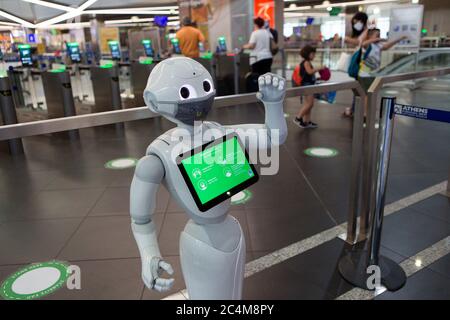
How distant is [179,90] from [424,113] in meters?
2.02

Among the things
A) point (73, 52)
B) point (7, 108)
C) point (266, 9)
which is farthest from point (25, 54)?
point (266, 9)

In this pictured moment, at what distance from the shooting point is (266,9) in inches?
362

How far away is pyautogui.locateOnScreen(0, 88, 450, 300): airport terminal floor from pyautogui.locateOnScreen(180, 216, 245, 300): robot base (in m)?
0.71

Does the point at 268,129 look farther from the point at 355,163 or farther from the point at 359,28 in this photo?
the point at 359,28

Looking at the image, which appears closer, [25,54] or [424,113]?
[424,113]

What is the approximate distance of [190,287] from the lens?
1543 millimetres

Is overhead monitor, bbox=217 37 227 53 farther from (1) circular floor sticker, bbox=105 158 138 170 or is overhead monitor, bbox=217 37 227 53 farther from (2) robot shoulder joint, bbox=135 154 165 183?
(2) robot shoulder joint, bbox=135 154 165 183

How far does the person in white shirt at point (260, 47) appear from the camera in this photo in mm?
6797

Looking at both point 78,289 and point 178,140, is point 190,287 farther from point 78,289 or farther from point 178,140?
point 78,289

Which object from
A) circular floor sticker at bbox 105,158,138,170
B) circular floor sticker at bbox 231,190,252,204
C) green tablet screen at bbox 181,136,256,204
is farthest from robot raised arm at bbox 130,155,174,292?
circular floor sticker at bbox 105,158,138,170

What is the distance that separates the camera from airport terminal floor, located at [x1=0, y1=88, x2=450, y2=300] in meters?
2.29

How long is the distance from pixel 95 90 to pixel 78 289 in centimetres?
592

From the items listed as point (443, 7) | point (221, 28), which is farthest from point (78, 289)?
point (443, 7)

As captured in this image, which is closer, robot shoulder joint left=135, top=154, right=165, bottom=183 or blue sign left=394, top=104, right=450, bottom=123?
robot shoulder joint left=135, top=154, right=165, bottom=183
